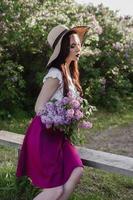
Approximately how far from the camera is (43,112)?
429cm

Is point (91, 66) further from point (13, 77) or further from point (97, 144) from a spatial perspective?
point (97, 144)

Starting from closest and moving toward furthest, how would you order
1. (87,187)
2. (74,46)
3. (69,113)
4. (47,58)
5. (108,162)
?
(69,113)
(74,46)
(108,162)
(87,187)
(47,58)

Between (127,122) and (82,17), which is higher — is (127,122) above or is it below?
below

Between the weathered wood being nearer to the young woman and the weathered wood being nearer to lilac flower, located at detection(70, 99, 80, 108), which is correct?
the young woman

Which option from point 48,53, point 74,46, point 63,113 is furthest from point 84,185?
point 48,53

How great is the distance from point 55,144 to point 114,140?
3.65 m

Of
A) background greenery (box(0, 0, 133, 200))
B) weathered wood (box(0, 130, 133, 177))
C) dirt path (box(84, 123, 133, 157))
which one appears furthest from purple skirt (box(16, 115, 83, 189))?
dirt path (box(84, 123, 133, 157))

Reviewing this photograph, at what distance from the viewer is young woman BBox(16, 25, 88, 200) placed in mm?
4270

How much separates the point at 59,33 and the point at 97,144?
11.1 feet

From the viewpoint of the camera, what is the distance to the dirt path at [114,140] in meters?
7.38

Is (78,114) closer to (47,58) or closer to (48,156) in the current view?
(48,156)

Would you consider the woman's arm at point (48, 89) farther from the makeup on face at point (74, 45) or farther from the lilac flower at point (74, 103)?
the makeup on face at point (74, 45)

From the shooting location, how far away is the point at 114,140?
7.91m

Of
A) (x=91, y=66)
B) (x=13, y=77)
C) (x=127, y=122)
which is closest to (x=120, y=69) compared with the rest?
(x=91, y=66)
